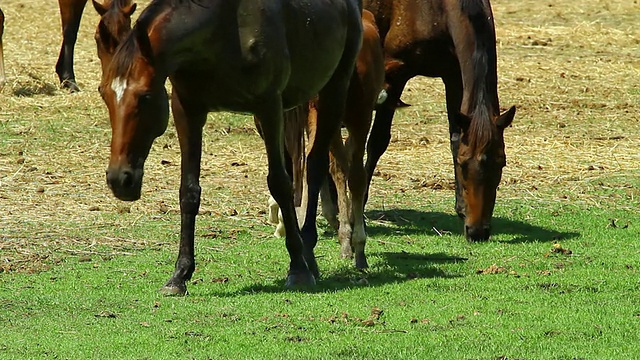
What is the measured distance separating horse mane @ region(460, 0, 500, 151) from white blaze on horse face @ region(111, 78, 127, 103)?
319 cm

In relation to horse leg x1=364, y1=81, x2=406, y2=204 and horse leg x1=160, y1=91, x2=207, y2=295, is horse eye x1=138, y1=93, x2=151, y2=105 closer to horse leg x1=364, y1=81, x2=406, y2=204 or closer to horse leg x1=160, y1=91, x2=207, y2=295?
horse leg x1=160, y1=91, x2=207, y2=295

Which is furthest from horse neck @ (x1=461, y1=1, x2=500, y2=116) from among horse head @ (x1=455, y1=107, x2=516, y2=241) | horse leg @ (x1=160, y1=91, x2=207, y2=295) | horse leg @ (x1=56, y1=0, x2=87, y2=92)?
horse leg @ (x1=56, y1=0, x2=87, y2=92)

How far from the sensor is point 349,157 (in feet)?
29.0

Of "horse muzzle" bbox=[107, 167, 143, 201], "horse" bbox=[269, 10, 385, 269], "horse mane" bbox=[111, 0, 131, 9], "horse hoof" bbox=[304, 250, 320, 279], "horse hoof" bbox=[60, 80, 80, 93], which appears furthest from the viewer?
"horse hoof" bbox=[60, 80, 80, 93]

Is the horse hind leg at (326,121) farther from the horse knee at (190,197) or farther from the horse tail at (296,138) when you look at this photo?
the horse tail at (296,138)

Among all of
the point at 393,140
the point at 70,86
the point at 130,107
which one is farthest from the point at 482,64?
the point at 70,86

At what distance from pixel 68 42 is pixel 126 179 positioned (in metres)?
9.40

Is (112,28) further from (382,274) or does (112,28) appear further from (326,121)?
(382,274)

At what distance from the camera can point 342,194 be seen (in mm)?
9125

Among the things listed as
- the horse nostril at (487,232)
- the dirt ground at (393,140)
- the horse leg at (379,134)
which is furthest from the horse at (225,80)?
the horse leg at (379,134)

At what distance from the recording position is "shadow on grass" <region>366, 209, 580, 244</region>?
9.79 meters

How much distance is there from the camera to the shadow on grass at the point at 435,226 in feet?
32.1

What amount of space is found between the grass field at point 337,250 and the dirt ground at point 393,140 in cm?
4

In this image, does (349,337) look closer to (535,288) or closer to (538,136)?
(535,288)
